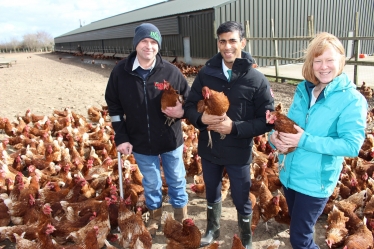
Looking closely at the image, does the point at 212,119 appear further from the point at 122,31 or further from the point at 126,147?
the point at 122,31

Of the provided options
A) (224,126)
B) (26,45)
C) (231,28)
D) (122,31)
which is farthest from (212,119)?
(26,45)

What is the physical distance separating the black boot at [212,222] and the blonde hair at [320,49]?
1642mm

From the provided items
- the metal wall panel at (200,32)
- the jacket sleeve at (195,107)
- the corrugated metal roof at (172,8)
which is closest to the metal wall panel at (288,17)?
the metal wall panel at (200,32)

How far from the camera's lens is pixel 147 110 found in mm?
3055

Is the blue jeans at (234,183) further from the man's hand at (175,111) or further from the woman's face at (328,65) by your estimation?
the woman's face at (328,65)

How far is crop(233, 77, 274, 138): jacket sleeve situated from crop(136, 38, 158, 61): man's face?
3.67 feet

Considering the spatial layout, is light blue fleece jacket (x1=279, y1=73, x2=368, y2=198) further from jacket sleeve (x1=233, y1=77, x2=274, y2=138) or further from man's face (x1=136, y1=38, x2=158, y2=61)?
man's face (x1=136, y1=38, x2=158, y2=61)

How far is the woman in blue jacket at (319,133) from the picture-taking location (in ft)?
6.50

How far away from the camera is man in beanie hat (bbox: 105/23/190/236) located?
2967mm

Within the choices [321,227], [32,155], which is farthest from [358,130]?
[32,155]

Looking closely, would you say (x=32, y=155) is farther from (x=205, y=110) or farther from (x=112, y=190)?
(x=205, y=110)

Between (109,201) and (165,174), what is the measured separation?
78cm

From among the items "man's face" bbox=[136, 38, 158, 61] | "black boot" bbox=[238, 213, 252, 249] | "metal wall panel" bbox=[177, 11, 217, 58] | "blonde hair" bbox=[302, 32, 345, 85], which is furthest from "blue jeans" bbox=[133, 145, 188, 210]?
"metal wall panel" bbox=[177, 11, 217, 58]

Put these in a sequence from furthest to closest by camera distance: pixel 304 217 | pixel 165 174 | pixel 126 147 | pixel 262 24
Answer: pixel 262 24 < pixel 165 174 < pixel 126 147 < pixel 304 217
